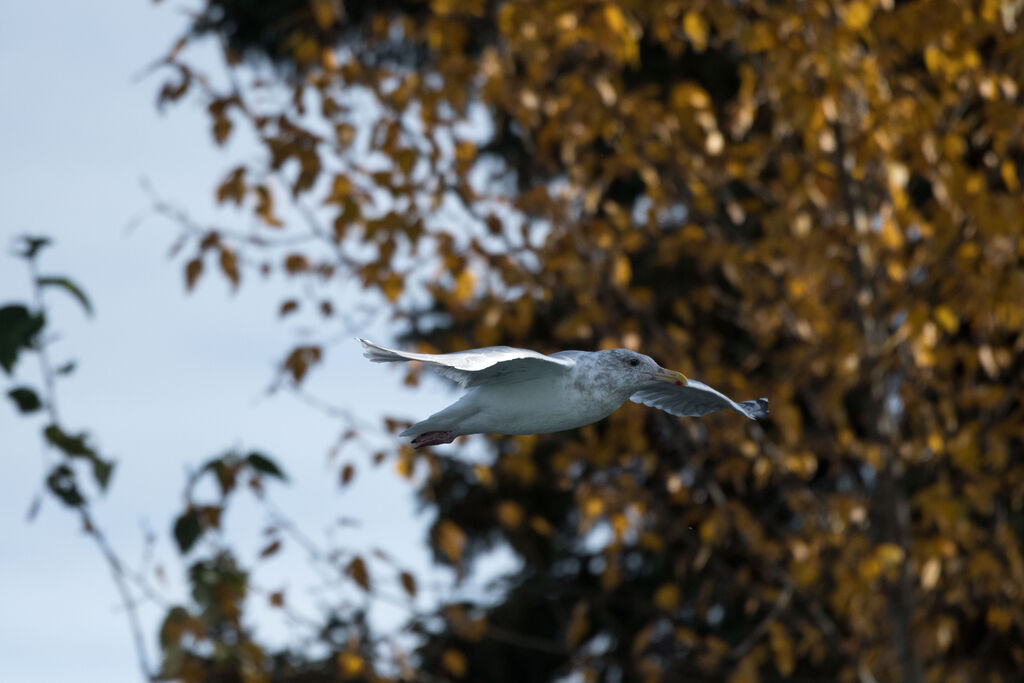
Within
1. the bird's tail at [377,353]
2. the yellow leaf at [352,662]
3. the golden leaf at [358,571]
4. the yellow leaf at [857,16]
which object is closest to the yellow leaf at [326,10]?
the yellow leaf at [857,16]

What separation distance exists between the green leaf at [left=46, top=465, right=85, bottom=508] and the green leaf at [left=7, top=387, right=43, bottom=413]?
220 mm

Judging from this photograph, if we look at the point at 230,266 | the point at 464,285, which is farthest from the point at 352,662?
the point at 230,266

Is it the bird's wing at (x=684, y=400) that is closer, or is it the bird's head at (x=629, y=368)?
the bird's head at (x=629, y=368)

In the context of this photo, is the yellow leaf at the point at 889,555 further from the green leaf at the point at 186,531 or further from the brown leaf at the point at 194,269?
the brown leaf at the point at 194,269

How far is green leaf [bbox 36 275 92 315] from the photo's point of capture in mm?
3705

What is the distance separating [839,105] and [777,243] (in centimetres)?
65

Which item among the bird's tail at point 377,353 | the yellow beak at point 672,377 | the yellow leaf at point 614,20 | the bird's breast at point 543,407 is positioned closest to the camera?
the bird's tail at point 377,353

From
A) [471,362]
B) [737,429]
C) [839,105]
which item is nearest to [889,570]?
[737,429]

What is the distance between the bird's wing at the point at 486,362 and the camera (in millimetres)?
1763

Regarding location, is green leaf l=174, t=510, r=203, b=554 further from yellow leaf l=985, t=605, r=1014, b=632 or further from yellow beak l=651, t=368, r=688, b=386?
yellow leaf l=985, t=605, r=1014, b=632

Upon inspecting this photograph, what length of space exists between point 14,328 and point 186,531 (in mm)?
1126

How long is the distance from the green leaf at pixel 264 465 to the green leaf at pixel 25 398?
0.71 meters

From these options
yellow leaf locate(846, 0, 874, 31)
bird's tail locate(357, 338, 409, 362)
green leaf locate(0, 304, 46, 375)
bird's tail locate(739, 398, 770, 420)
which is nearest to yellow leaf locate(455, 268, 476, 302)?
yellow leaf locate(846, 0, 874, 31)

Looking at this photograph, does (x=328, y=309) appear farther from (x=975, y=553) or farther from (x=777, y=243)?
(x=975, y=553)
